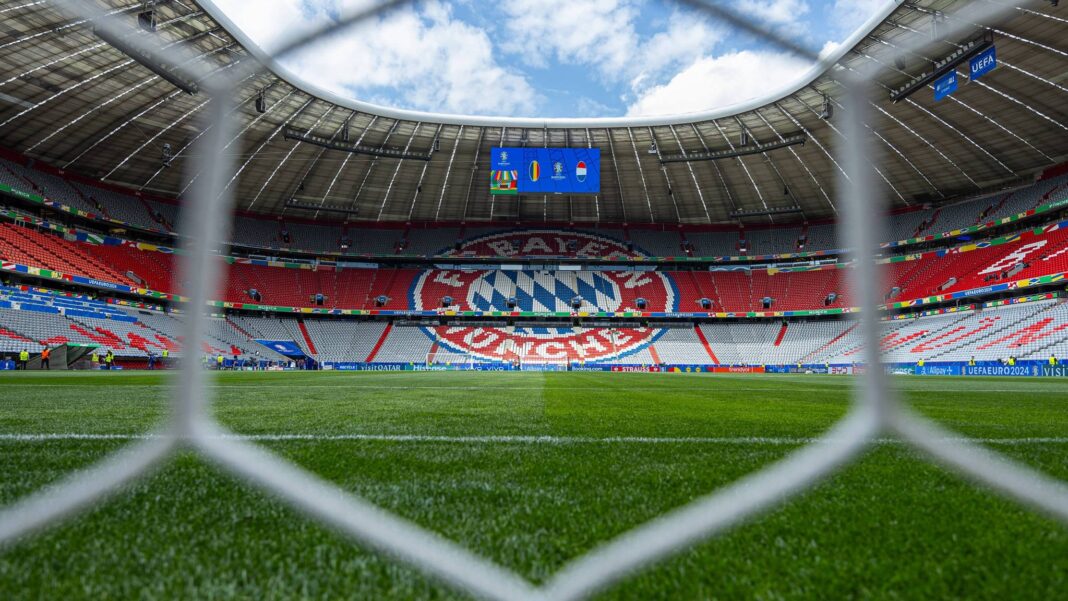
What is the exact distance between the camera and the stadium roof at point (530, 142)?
15.8 metres

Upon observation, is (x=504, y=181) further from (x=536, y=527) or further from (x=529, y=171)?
(x=536, y=527)

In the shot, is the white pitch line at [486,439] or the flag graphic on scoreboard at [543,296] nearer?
the white pitch line at [486,439]

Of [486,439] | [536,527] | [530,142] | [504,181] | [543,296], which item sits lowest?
[486,439]

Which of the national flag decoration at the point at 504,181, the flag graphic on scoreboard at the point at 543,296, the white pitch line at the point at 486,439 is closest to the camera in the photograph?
the white pitch line at the point at 486,439

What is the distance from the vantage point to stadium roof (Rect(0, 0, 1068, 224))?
51.8 ft


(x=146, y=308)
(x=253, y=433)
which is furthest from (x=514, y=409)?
(x=146, y=308)

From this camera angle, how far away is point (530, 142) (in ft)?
83.4

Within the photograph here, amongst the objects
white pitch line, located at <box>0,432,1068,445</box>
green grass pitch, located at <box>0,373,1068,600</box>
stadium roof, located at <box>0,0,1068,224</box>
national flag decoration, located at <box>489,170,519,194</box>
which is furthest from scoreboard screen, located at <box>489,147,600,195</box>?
green grass pitch, located at <box>0,373,1068,600</box>

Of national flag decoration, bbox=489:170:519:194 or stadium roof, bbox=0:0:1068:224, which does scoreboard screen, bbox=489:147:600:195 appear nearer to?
national flag decoration, bbox=489:170:519:194

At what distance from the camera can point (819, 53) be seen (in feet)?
3.82

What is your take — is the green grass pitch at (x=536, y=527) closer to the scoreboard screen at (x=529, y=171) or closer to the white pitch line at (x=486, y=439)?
the white pitch line at (x=486, y=439)

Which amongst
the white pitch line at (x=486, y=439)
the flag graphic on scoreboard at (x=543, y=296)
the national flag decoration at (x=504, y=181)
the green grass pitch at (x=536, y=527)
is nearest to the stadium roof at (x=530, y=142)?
the flag graphic on scoreboard at (x=543, y=296)

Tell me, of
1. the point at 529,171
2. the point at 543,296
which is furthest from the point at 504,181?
the point at 543,296

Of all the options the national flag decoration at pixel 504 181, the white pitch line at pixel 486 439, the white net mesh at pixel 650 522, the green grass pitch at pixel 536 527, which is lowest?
the white pitch line at pixel 486 439
